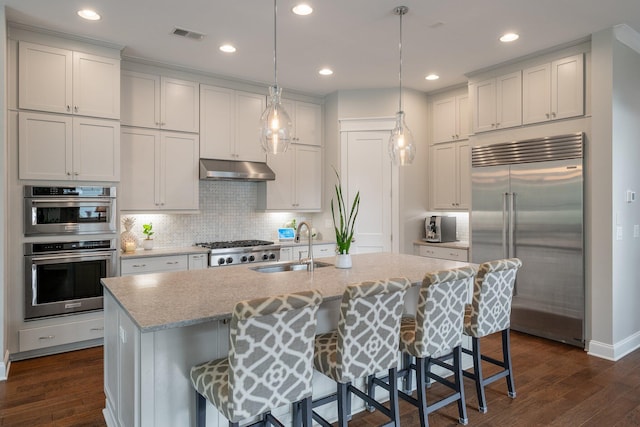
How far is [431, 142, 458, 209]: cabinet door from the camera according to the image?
5.34 meters

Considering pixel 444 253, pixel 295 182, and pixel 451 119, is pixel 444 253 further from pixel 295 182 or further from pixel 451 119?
pixel 295 182

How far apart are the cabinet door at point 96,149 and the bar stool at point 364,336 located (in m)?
2.95

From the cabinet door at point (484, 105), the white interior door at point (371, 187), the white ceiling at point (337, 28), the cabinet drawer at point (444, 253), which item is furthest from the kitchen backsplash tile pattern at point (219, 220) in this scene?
the cabinet door at point (484, 105)

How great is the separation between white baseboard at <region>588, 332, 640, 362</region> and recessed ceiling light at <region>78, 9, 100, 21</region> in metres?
5.28

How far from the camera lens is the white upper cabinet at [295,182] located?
5.33 meters

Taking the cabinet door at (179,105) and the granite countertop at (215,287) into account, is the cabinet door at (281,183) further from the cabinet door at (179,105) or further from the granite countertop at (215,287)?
the granite countertop at (215,287)

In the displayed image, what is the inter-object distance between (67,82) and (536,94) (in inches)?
183

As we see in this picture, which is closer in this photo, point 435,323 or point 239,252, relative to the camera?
point 435,323

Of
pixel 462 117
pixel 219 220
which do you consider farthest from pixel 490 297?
pixel 219 220

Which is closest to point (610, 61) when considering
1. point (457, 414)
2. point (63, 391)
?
point (457, 414)

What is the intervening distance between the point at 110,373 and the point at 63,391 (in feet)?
2.90

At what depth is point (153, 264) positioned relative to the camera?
13.8 ft

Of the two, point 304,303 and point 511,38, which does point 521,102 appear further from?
point 304,303

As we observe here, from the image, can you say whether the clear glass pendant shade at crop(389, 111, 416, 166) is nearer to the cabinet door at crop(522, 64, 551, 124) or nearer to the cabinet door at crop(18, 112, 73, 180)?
the cabinet door at crop(522, 64, 551, 124)
